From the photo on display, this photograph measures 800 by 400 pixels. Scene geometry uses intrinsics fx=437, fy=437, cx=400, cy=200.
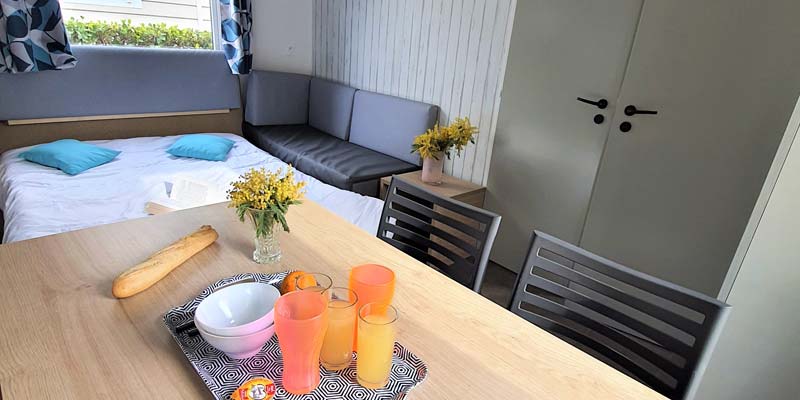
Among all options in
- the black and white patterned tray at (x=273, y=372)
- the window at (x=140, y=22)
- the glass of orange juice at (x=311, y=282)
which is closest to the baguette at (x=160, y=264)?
the black and white patterned tray at (x=273, y=372)

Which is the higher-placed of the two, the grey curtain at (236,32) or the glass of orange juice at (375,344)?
the grey curtain at (236,32)

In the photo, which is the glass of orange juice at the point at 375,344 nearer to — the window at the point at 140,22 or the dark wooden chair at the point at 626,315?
the dark wooden chair at the point at 626,315

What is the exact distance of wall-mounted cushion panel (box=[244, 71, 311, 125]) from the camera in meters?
3.80

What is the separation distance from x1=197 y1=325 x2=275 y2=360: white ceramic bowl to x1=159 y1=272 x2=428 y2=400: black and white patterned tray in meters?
0.01

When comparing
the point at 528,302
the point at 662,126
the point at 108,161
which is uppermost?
the point at 662,126

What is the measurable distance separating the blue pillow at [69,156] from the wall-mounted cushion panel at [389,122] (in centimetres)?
178

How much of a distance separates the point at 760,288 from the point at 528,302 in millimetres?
844

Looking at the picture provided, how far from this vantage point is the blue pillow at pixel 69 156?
2.58 meters

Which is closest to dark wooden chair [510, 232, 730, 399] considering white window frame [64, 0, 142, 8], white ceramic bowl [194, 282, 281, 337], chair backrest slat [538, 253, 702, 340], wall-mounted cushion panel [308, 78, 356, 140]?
chair backrest slat [538, 253, 702, 340]

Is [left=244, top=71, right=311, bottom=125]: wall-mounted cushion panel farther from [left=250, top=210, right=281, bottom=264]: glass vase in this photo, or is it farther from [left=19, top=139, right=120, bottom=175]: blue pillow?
[left=250, top=210, right=281, bottom=264]: glass vase

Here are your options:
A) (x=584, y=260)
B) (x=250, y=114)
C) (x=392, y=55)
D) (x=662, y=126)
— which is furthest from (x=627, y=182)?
(x=250, y=114)

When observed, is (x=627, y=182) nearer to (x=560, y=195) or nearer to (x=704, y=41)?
(x=560, y=195)

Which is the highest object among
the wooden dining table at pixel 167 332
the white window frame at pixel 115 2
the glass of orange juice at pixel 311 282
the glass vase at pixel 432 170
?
the white window frame at pixel 115 2

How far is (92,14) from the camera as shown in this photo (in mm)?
3174
